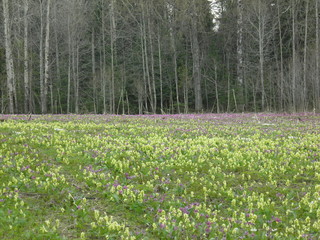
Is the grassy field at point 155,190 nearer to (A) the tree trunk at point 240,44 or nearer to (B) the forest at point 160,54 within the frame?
(B) the forest at point 160,54

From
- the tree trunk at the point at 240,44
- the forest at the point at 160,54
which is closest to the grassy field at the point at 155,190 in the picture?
the forest at the point at 160,54

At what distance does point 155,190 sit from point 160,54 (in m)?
40.1

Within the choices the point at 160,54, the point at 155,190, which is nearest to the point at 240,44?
the point at 160,54

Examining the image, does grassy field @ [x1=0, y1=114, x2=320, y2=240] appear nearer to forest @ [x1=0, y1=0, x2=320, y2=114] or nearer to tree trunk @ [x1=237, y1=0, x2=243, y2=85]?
forest @ [x1=0, y1=0, x2=320, y2=114]

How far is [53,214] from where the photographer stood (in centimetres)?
681

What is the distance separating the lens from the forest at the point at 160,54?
39.9 m

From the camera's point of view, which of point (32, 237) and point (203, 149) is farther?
point (203, 149)

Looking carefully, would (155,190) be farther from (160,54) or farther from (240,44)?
(160,54)

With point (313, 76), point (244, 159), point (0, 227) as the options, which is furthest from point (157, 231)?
point (313, 76)

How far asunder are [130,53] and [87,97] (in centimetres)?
969

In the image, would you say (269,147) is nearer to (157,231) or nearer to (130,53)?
(157,231)

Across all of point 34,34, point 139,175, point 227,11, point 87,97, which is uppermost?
point 227,11

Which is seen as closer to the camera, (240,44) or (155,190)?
(155,190)

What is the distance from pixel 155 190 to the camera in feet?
26.3
